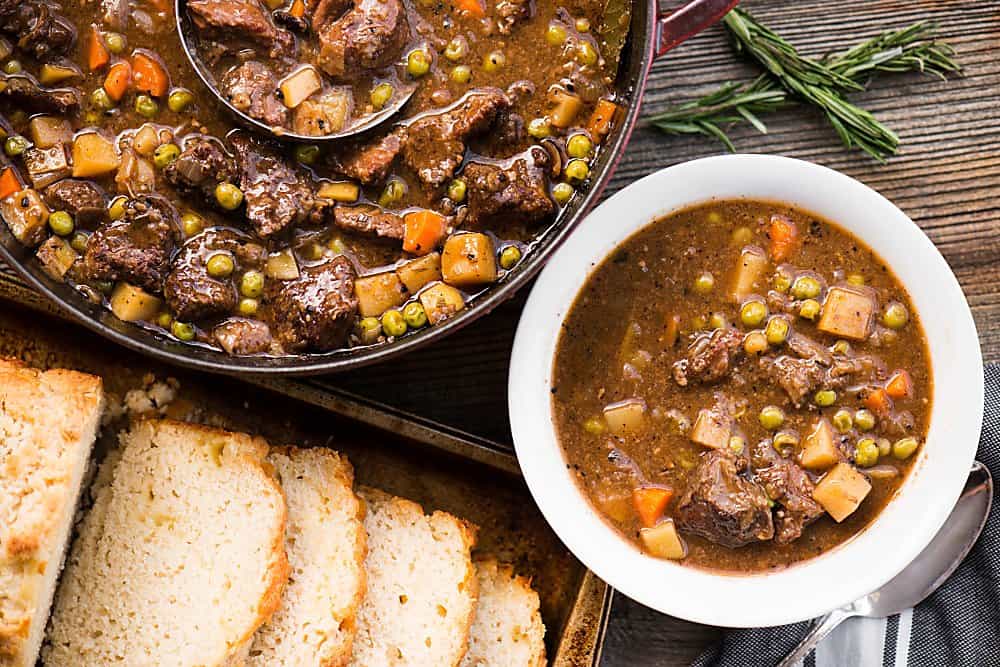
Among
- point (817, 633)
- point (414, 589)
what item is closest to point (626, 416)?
point (414, 589)

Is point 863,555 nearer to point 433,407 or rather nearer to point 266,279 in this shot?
point 433,407

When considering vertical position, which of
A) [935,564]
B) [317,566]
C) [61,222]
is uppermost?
[61,222]

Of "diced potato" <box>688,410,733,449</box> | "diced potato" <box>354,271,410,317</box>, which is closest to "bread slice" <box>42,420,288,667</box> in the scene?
"diced potato" <box>354,271,410,317</box>

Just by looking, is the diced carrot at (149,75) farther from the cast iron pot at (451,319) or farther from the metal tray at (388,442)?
the metal tray at (388,442)

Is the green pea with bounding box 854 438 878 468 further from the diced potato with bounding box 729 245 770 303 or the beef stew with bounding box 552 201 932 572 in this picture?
A: the diced potato with bounding box 729 245 770 303

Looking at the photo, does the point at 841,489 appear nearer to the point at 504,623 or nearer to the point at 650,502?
the point at 650,502

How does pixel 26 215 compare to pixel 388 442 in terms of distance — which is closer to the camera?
pixel 26 215
